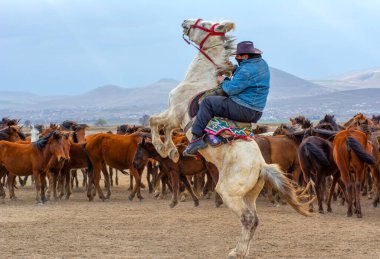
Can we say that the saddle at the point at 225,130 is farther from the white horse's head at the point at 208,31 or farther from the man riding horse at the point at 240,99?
the white horse's head at the point at 208,31

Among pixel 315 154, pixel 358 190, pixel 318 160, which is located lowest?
pixel 358 190

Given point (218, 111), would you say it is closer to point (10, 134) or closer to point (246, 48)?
point (246, 48)

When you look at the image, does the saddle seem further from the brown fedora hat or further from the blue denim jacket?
the brown fedora hat

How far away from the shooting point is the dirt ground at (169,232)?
32.0ft

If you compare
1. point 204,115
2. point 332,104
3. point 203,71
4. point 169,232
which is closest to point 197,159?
point 169,232

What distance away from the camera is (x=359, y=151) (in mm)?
12977

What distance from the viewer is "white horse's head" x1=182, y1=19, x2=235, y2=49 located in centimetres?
995

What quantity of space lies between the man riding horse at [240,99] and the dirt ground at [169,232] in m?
1.64

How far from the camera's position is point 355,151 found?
13.0 meters

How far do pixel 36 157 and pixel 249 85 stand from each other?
806 centimetres

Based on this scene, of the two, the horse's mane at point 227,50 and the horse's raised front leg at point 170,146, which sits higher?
the horse's mane at point 227,50

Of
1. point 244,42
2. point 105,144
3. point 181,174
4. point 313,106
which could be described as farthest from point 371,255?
point 313,106

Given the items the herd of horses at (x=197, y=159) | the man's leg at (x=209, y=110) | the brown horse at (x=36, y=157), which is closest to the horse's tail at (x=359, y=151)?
the herd of horses at (x=197, y=159)

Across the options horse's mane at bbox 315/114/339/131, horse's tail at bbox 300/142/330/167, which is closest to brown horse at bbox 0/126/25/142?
horse's mane at bbox 315/114/339/131
